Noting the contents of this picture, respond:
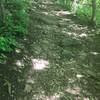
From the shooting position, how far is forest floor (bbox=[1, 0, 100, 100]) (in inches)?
252

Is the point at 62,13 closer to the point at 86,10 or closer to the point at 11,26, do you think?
the point at 86,10

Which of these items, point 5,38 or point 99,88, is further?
point 5,38

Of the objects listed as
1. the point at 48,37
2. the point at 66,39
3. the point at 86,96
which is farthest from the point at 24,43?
the point at 86,96

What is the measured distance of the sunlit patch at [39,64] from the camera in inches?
287

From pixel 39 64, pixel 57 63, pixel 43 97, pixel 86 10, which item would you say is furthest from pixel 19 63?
pixel 86 10

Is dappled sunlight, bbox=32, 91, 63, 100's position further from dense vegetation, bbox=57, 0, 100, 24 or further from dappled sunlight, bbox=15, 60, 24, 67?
dense vegetation, bbox=57, 0, 100, 24

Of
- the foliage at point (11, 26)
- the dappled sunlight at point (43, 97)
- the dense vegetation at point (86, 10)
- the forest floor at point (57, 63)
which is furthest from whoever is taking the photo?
the dense vegetation at point (86, 10)

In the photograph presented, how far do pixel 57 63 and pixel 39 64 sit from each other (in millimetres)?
712

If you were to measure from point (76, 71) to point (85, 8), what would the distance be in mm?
8287

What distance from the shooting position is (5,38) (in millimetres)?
7559

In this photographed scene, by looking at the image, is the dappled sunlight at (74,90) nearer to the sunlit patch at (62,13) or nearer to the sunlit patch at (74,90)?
the sunlit patch at (74,90)

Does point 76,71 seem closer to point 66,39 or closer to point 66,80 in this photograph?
point 66,80

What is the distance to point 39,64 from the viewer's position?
7.46m

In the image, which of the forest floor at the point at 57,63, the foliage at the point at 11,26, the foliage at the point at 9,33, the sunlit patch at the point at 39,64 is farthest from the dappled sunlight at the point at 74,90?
the foliage at the point at 11,26
